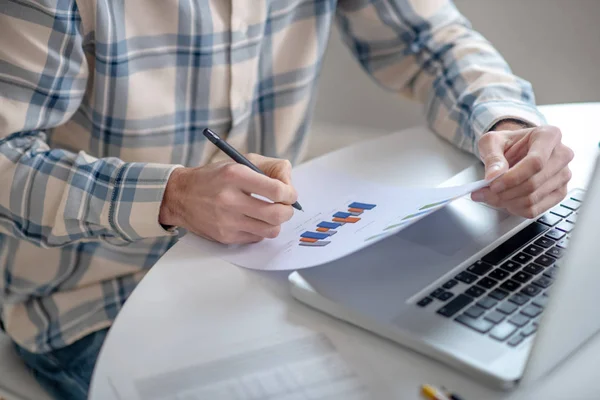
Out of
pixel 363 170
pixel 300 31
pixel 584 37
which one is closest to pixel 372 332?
pixel 363 170

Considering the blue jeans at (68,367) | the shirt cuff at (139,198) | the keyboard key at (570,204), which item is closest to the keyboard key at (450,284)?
the keyboard key at (570,204)

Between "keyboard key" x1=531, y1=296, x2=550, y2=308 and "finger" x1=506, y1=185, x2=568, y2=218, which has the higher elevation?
"finger" x1=506, y1=185, x2=568, y2=218

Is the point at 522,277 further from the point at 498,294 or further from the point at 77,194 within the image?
the point at 77,194

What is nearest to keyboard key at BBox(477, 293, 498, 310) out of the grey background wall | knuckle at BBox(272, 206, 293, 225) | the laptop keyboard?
the laptop keyboard

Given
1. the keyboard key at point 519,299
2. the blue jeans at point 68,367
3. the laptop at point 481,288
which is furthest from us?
the blue jeans at point 68,367

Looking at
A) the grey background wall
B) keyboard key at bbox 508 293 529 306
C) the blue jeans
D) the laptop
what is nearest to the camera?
the laptop

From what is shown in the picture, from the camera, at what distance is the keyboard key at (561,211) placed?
735mm

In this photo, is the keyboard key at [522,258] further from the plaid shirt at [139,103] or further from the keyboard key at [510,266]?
the plaid shirt at [139,103]

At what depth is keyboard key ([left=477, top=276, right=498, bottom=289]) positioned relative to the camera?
61 cm

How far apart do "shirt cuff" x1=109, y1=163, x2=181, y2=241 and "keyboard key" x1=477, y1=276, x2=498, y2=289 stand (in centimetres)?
34

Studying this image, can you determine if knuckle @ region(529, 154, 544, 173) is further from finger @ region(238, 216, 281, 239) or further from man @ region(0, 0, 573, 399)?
finger @ region(238, 216, 281, 239)

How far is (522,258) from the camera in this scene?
65 cm

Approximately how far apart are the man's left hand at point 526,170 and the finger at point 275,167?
0.66 ft

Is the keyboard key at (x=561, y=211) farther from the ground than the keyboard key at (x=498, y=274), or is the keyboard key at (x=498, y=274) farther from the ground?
the keyboard key at (x=561, y=211)
